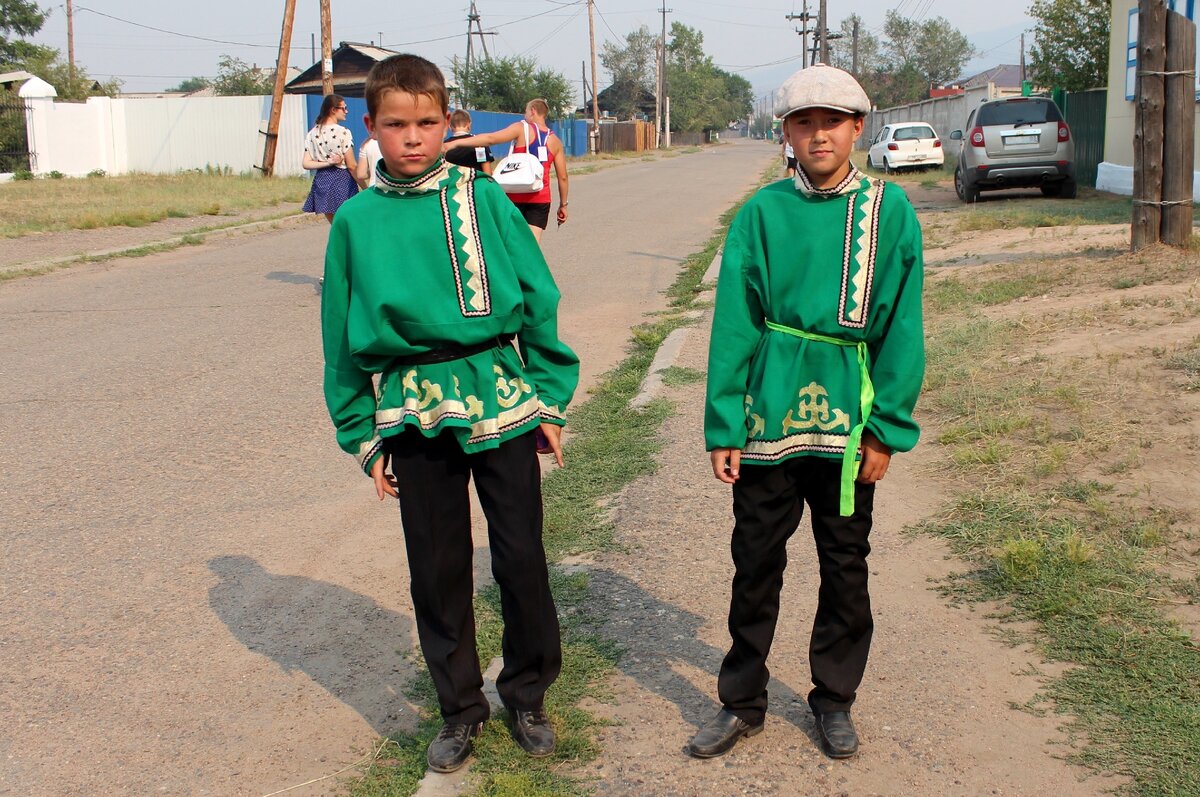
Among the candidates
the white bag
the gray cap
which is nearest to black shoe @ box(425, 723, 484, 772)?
the gray cap

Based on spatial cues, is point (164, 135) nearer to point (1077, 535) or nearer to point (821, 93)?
point (1077, 535)

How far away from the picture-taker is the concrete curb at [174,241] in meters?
12.8

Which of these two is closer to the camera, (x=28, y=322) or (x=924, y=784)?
(x=924, y=784)

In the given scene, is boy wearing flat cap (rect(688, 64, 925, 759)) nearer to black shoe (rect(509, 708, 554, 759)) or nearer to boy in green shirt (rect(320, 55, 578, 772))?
boy in green shirt (rect(320, 55, 578, 772))

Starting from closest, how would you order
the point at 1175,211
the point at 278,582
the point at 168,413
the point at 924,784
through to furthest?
the point at 924,784 < the point at 278,582 < the point at 168,413 < the point at 1175,211

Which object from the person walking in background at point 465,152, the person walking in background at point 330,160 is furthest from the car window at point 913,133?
the person walking in background at point 330,160

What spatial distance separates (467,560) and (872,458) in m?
1.03

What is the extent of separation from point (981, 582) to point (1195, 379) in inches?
97.6

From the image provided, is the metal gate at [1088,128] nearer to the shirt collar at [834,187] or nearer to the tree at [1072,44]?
the tree at [1072,44]

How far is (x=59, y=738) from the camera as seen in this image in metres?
3.32

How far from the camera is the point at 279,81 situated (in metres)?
26.9

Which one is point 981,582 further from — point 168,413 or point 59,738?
point 168,413

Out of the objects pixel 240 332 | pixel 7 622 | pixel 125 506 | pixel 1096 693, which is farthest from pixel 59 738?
pixel 240 332

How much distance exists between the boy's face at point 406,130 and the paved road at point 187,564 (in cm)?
156
